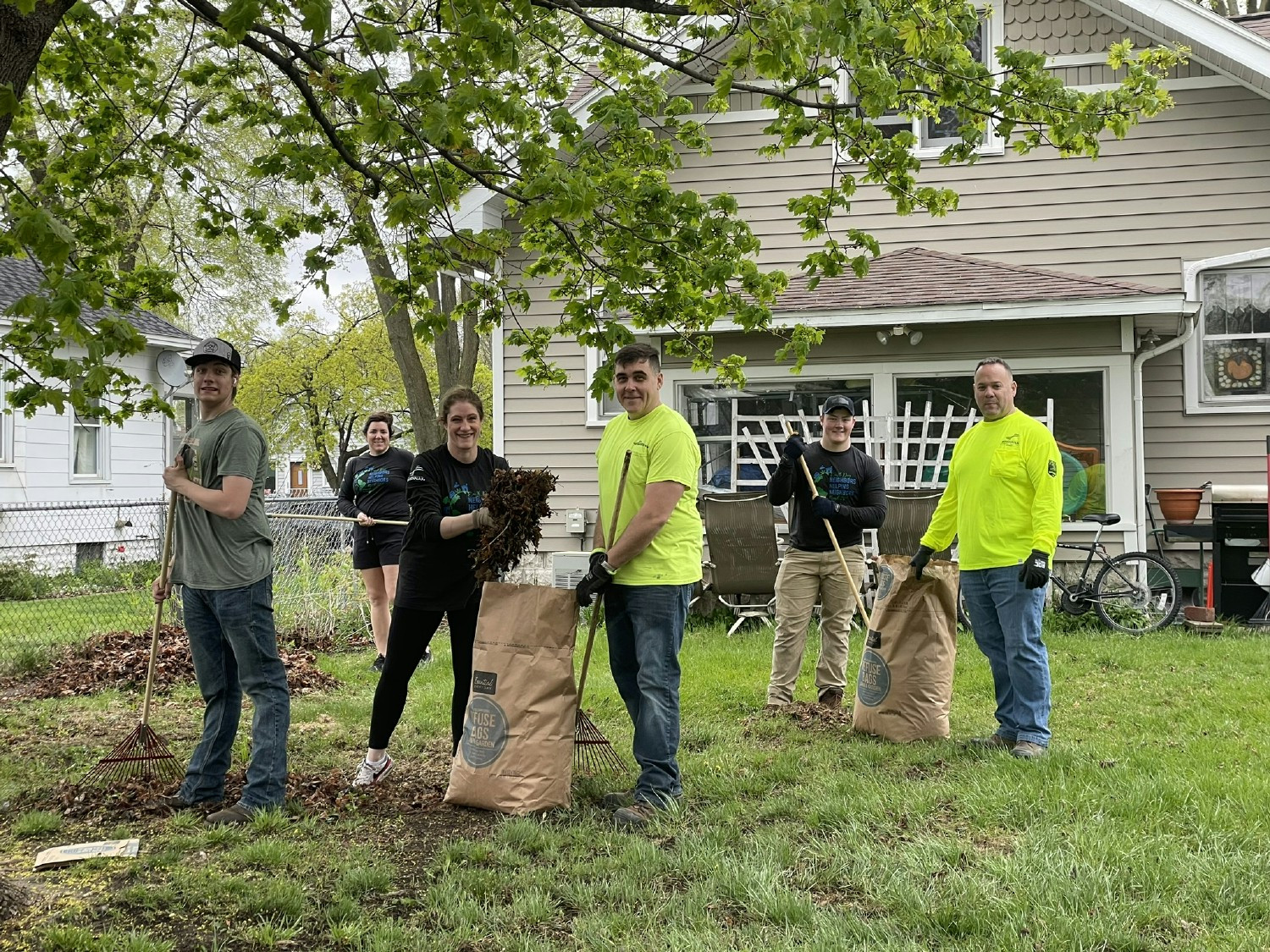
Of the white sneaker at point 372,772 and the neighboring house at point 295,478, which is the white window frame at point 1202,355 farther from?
the neighboring house at point 295,478

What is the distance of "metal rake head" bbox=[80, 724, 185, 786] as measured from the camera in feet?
16.8

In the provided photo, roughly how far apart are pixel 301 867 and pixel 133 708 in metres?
3.91

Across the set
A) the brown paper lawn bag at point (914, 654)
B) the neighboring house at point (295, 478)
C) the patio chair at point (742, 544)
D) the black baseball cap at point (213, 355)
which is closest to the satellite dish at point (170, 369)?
the patio chair at point (742, 544)

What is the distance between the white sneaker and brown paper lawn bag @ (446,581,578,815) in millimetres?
569

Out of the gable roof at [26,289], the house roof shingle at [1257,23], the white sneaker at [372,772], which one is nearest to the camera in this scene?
the white sneaker at [372,772]

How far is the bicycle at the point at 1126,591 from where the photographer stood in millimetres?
9570

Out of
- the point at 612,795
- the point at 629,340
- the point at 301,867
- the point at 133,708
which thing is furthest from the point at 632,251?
the point at 133,708

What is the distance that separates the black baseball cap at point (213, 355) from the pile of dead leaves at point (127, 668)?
11.8 feet

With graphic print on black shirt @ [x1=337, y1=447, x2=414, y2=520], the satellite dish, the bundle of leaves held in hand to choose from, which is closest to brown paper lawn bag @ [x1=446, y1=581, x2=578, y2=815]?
the bundle of leaves held in hand

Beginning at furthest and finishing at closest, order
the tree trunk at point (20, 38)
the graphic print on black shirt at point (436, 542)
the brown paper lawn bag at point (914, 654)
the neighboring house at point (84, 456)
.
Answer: the neighboring house at point (84, 456) → the brown paper lawn bag at point (914, 654) → the graphic print on black shirt at point (436, 542) → the tree trunk at point (20, 38)

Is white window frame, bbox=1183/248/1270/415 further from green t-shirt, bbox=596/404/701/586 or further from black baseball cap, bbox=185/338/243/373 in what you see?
black baseball cap, bbox=185/338/243/373

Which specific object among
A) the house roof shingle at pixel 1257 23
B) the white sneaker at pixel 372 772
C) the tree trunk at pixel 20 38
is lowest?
the white sneaker at pixel 372 772

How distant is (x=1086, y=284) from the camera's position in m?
10.1

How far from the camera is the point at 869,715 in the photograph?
590 cm
